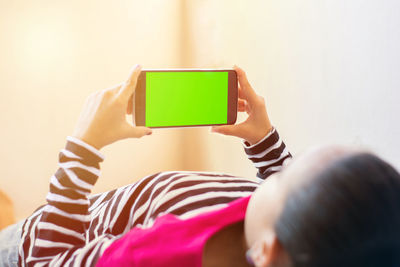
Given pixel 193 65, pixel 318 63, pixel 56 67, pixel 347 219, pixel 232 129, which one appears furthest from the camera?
pixel 193 65

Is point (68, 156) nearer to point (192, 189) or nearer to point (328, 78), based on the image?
point (192, 189)

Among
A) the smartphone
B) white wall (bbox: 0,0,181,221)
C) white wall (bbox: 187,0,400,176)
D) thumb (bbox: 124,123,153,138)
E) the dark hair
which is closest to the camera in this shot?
the dark hair

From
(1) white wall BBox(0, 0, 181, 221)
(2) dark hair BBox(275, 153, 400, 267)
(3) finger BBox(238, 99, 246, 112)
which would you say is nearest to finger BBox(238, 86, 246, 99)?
(3) finger BBox(238, 99, 246, 112)

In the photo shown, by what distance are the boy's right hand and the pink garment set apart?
199 mm

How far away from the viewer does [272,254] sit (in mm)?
455

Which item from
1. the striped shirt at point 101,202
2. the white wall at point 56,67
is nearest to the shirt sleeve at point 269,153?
the striped shirt at point 101,202

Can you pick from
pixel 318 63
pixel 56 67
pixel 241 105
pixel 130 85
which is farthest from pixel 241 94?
pixel 56 67

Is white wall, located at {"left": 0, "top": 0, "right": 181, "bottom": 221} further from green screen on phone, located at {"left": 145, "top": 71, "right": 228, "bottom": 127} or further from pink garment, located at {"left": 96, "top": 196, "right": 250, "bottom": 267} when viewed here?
pink garment, located at {"left": 96, "top": 196, "right": 250, "bottom": 267}

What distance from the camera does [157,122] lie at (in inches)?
30.1

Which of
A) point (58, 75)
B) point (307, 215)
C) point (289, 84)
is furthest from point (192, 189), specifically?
point (58, 75)

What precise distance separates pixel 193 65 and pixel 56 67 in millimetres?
472

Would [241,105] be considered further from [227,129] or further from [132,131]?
[132,131]

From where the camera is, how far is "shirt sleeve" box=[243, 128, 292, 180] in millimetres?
772

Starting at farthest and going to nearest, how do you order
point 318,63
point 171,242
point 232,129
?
point 318,63
point 232,129
point 171,242
